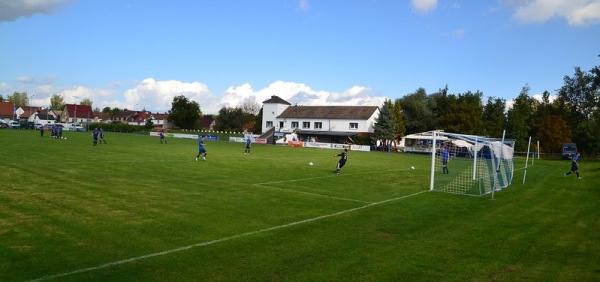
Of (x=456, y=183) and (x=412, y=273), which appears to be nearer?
(x=412, y=273)

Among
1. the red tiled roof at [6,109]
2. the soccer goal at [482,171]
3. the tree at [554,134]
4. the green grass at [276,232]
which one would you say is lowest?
the green grass at [276,232]

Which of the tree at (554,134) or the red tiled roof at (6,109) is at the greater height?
the red tiled roof at (6,109)

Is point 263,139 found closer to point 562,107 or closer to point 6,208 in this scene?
point 562,107

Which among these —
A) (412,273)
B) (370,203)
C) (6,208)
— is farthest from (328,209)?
(6,208)

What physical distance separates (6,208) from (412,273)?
10.9 metres

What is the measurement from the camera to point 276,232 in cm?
1113

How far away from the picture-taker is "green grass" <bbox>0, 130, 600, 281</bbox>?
8.11 metres

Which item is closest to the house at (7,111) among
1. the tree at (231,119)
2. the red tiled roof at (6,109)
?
the red tiled roof at (6,109)

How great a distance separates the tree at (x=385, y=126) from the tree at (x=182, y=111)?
6213 centimetres

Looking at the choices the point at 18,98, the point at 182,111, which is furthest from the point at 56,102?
the point at 182,111

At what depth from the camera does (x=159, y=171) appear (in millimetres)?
23031

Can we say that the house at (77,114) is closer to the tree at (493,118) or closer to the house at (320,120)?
the house at (320,120)

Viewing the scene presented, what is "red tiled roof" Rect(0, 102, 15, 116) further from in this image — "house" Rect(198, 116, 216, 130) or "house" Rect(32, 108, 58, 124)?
"house" Rect(198, 116, 216, 130)

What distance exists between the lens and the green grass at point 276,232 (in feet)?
26.6
